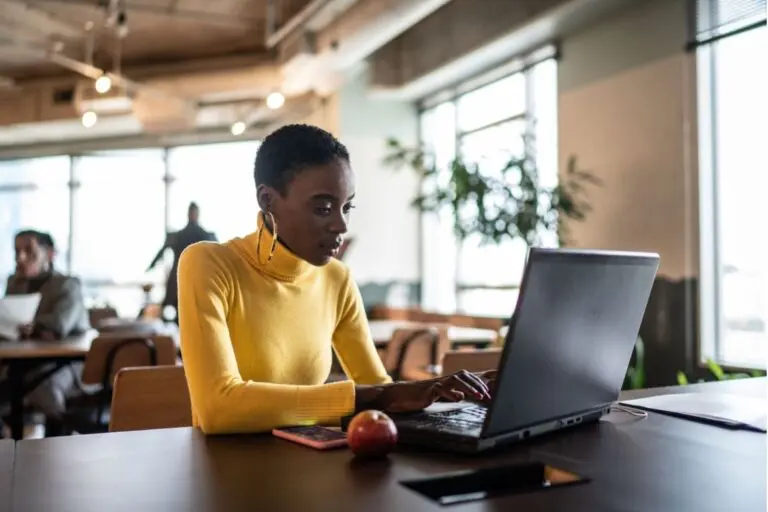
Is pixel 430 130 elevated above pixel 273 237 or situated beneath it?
elevated above

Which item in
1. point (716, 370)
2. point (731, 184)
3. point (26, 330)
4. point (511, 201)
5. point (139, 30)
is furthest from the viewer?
point (139, 30)

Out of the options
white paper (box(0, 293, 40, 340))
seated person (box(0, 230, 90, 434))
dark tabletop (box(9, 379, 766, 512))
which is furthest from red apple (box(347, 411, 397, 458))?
white paper (box(0, 293, 40, 340))

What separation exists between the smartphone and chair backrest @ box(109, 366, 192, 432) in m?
0.70

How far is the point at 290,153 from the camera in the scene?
165 cm

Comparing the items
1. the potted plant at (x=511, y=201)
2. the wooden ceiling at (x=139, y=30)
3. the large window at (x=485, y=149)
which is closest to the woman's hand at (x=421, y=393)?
the potted plant at (x=511, y=201)

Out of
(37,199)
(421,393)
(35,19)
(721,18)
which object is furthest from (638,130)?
(37,199)

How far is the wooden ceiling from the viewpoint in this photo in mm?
7270

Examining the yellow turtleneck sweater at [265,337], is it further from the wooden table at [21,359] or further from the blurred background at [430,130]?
the wooden table at [21,359]

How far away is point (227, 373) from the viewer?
4.76 feet

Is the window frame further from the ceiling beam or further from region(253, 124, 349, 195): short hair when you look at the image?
the ceiling beam

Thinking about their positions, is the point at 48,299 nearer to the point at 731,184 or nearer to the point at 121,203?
the point at 731,184

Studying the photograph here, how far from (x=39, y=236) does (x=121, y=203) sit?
607 centimetres

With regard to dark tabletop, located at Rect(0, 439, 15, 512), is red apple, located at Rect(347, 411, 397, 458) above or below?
above

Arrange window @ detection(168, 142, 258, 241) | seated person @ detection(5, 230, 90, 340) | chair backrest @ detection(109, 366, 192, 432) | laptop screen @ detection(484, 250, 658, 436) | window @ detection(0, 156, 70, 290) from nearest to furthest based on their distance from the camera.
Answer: laptop screen @ detection(484, 250, 658, 436), chair backrest @ detection(109, 366, 192, 432), seated person @ detection(5, 230, 90, 340), window @ detection(168, 142, 258, 241), window @ detection(0, 156, 70, 290)
